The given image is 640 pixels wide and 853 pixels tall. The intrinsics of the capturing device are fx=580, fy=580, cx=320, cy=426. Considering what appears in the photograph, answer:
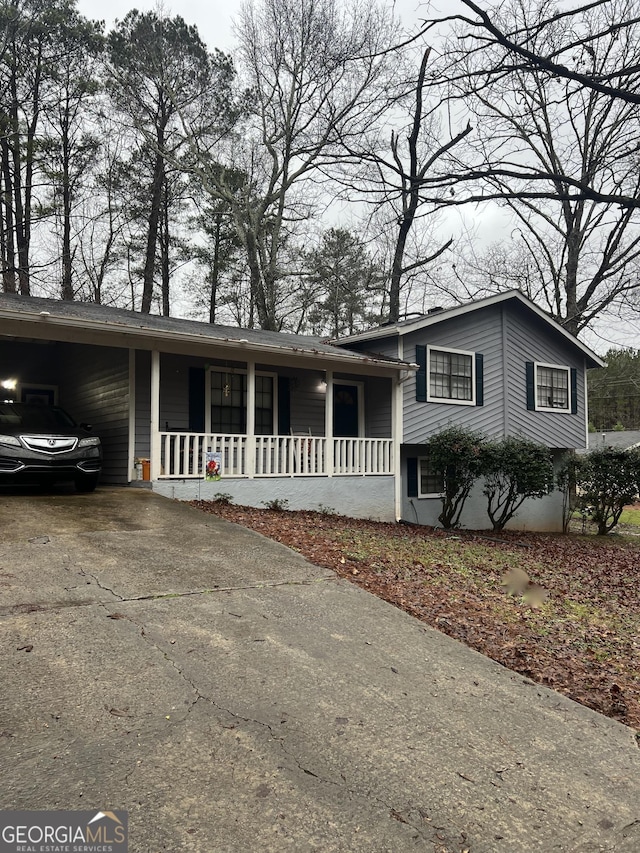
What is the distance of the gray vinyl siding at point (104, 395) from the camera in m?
11.0

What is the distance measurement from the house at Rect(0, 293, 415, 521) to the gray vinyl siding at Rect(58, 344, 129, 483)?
4cm

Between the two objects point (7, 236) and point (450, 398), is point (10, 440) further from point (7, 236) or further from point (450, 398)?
point (7, 236)

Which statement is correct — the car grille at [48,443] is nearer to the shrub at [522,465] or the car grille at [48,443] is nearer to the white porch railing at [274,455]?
the white porch railing at [274,455]

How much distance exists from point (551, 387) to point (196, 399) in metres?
10.0

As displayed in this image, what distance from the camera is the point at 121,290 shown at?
23797 millimetres

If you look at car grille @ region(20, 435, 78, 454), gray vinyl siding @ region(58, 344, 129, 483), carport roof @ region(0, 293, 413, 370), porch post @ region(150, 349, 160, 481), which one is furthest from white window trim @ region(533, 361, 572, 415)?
car grille @ region(20, 435, 78, 454)

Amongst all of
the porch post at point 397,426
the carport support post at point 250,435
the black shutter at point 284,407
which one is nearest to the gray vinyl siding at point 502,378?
the porch post at point 397,426

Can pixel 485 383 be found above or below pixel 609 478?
above

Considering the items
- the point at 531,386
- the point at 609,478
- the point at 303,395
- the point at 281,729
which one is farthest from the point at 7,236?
the point at 281,729

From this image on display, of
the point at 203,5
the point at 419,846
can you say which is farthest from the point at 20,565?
the point at 203,5

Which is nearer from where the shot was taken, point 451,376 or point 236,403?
point 236,403

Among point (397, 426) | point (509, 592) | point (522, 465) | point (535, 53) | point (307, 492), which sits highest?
point (535, 53)

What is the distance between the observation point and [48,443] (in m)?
8.93

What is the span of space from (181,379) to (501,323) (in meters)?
8.51
